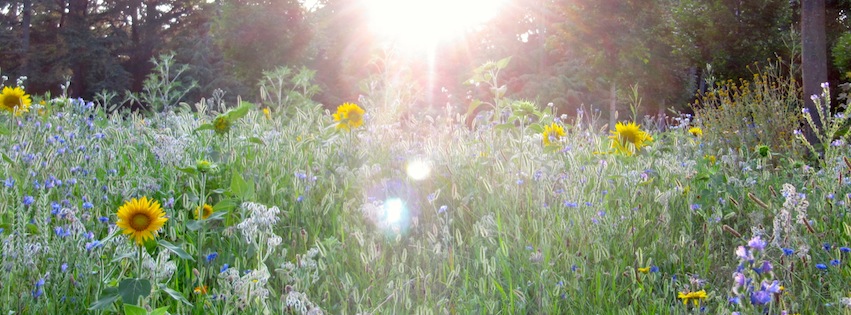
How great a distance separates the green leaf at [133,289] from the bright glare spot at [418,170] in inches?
65.6

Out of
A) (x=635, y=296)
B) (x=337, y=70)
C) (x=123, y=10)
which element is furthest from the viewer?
(x=123, y=10)

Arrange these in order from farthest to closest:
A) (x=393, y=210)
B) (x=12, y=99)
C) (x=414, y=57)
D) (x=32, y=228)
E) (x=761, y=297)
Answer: (x=414, y=57) → (x=12, y=99) → (x=393, y=210) → (x=32, y=228) → (x=761, y=297)

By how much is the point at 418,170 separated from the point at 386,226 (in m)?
0.76

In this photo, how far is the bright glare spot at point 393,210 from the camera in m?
2.42

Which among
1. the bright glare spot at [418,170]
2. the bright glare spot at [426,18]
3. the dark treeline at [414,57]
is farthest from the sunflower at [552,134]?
the bright glare spot at [426,18]

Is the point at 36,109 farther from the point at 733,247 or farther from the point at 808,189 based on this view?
the point at 808,189

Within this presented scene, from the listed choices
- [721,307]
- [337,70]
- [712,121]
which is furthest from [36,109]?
[337,70]

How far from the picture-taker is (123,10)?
2998 cm

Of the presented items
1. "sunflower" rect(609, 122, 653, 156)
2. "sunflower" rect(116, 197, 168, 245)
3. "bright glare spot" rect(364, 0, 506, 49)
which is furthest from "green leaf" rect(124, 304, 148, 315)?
"bright glare spot" rect(364, 0, 506, 49)

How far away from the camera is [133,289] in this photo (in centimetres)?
150

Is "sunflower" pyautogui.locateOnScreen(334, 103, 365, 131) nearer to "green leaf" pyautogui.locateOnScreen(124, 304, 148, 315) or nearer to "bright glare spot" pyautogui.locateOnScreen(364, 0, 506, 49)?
"green leaf" pyautogui.locateOnScreen(124, 304, 148, 315)

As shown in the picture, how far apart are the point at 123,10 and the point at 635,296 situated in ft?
106

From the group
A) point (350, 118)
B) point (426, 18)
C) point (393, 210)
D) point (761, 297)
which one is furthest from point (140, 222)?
point (426, 18)

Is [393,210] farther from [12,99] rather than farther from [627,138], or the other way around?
[12,99]
